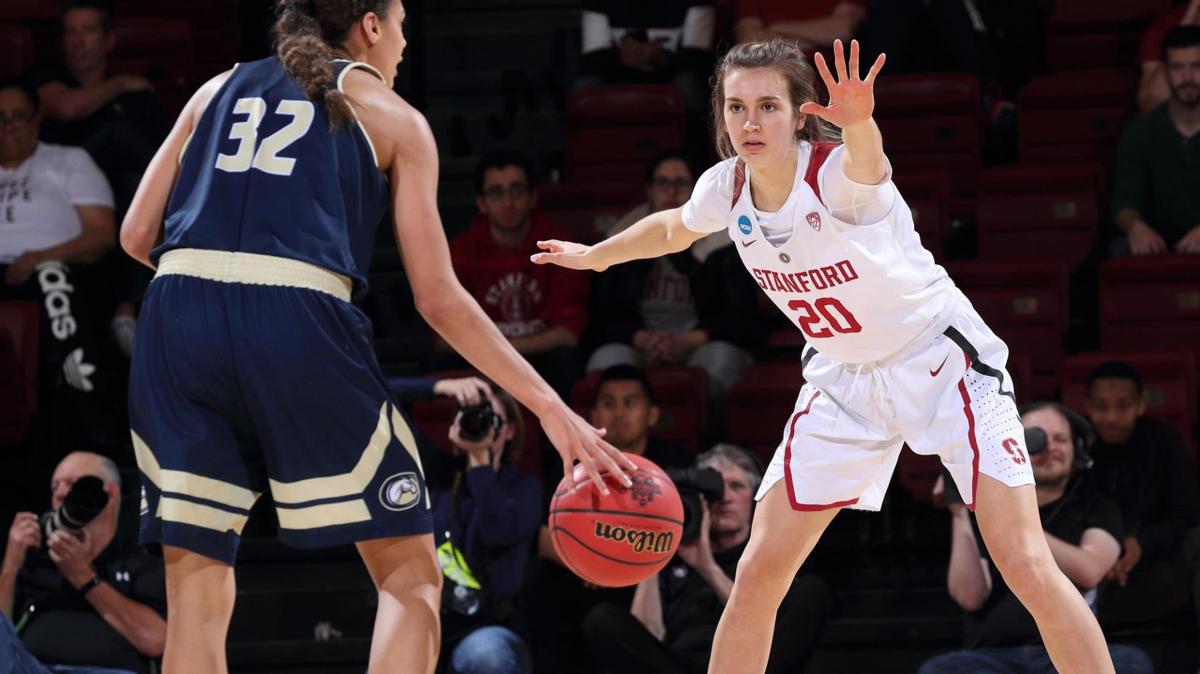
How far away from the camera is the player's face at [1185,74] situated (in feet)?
25.7

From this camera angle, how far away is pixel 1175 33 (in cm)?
788

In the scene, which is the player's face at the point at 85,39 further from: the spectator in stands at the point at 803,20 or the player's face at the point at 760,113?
the player's face at the point at 760,113

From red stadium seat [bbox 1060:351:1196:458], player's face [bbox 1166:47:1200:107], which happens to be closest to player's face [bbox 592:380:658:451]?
red stadium seat [bbox 1060:351:1196:458]

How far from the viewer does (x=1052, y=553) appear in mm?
5723

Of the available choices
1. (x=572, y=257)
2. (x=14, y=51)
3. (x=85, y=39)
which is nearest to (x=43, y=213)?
(x=85, y=39)

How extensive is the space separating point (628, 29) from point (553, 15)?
1.17 m

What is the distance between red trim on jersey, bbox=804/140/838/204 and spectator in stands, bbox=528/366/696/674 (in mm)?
2461

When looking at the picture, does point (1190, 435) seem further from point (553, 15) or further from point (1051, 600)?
point (553, 15)

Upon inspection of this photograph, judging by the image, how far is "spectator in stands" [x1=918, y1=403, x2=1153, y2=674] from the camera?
5.68m

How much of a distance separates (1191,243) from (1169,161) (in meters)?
0.54

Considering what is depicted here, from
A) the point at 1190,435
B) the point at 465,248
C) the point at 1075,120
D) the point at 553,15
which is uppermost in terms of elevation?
the point at 553,15

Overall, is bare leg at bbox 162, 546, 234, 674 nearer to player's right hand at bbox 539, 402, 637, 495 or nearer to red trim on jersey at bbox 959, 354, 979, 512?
player's right hand at bbox 539, 402, 637, 495

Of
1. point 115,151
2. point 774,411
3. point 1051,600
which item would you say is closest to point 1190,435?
point 774,411

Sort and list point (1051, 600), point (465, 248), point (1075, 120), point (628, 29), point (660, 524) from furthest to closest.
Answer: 1. point (628, 29)
2. point (1075, 120)
3. point (465, 248)
4. point (660, 524)
5. point (1051, 600)
